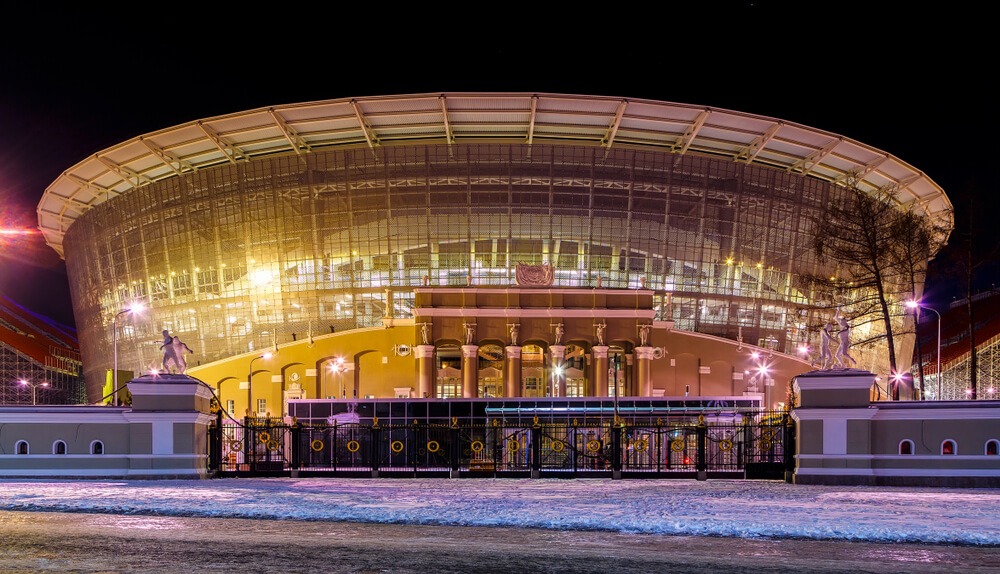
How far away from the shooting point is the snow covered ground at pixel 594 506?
Answer: 1870cm

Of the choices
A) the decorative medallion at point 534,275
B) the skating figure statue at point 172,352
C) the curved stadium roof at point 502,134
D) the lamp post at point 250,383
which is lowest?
the lamp post at point 250,383

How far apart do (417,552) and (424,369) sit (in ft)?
207

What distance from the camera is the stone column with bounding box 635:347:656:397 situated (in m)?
79.7

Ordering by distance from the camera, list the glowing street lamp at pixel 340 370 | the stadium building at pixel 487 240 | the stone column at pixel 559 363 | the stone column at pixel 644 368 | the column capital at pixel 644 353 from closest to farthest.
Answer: the stone column at pixel 559 363
the stone column at pixel 644 368
the column capital at pixel 644 353
the stadium building at pixel 487 240
the glowing street lamp at pixel 340 370

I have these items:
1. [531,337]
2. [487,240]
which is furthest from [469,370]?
[487,240]

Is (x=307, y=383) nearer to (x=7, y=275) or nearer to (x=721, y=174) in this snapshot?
(x=721, y=174)

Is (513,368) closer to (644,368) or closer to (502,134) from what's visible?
(644,368)

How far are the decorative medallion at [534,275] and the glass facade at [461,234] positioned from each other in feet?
9.40

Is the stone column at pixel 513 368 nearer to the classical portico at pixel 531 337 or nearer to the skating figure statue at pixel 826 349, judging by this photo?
the classical portico at pixel 531 337

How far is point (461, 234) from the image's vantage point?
8594 centimetres

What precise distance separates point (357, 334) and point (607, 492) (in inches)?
2279

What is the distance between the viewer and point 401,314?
86.4m

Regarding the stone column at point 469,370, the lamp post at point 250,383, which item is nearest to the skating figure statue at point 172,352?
the stone column at point 469,370

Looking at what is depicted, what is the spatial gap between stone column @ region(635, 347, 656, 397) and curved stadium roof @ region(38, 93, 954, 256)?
56.9 feet
